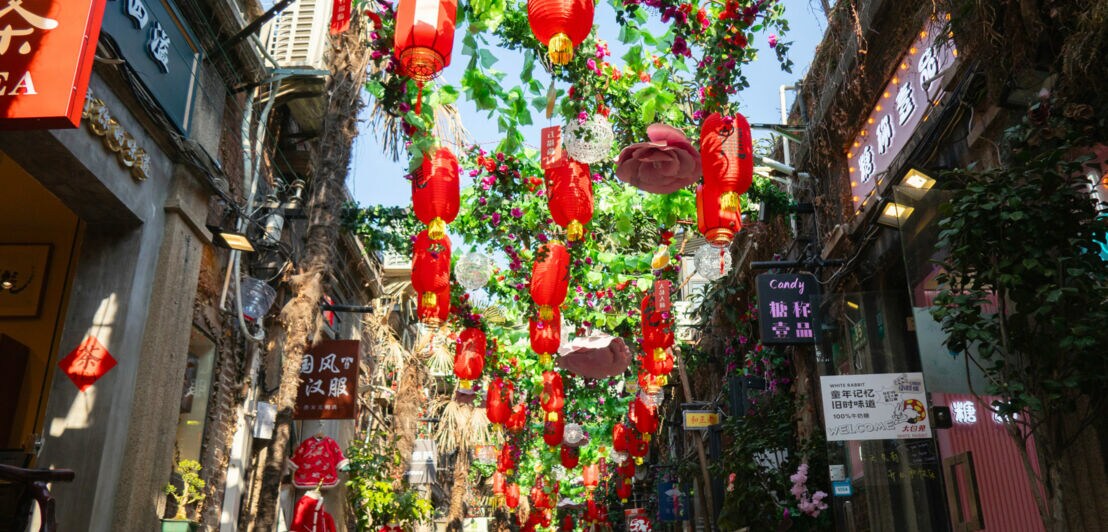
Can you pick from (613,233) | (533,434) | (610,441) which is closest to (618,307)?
(613,233)

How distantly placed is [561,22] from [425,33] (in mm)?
931

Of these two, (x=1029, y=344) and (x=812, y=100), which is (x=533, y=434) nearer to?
(x=812, y=100)

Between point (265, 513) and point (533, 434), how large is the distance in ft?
73.6

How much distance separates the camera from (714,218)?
7719mm

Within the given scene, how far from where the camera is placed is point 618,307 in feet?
54.0

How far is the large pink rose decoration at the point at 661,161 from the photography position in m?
7.09

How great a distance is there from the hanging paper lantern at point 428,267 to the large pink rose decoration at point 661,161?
3.03 metres

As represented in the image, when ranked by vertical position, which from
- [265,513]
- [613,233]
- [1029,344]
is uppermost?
[613,233]

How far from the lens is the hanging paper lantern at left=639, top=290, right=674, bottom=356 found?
1290cm

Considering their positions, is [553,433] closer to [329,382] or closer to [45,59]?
[329,382]

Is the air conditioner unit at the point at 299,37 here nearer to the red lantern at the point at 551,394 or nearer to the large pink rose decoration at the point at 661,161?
the red lantern at the point at 551,394

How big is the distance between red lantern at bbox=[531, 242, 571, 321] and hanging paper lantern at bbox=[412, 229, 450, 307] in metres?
1.08

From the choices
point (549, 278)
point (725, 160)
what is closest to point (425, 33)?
point (725, 160)

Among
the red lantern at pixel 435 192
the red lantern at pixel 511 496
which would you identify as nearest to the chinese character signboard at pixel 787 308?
the red lantern at pixel 435 192
